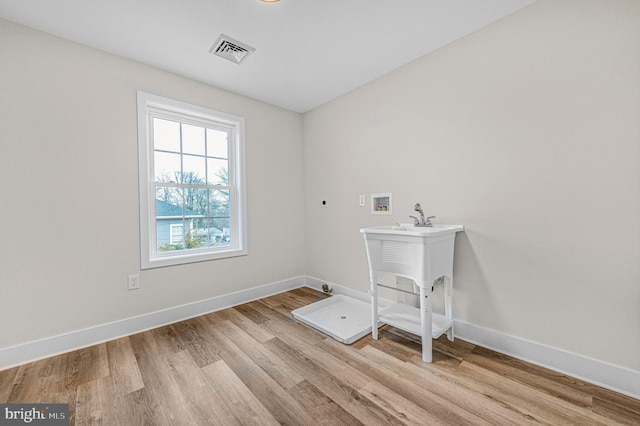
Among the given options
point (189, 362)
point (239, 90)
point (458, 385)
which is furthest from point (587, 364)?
point (239, 90)

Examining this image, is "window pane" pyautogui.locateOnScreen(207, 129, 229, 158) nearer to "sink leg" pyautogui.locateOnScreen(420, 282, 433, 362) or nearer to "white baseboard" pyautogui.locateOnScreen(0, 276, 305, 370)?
"white baseboard" pyautogui.locateOnScreen(0, 276, 305, 370)

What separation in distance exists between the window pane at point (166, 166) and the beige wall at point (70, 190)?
0.21 metres

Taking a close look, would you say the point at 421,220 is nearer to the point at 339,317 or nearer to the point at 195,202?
the point at 339,317

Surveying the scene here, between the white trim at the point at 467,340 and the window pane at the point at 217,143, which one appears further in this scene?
the window pane at the point at 217,143

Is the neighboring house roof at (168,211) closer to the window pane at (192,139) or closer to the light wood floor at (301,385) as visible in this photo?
the window pane at (192,139)

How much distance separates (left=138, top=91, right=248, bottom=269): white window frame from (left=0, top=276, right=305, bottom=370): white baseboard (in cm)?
44

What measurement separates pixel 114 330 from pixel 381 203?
2.56 m

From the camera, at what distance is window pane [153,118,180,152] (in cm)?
236

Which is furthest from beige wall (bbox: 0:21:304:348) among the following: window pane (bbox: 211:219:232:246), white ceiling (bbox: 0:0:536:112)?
window pane (bbox: 211:219:232:246)

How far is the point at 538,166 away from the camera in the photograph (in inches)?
63.3

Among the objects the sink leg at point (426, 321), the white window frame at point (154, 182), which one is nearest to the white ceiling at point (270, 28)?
the white window frame at point (154, 182)

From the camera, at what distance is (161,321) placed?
7.36ft

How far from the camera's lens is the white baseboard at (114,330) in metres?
1.68

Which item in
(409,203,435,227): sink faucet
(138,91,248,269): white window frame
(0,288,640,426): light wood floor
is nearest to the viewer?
(0,288,640,426): light wood floor
